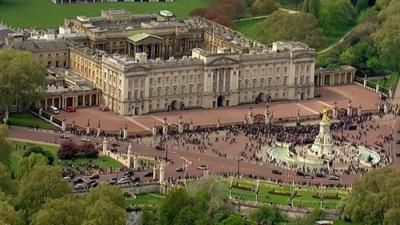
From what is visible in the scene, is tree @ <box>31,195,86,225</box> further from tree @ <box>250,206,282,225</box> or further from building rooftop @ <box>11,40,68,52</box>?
building rooftop @ <box>11,40,68,52</box>

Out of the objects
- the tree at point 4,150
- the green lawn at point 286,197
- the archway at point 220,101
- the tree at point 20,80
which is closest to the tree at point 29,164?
the tree at point 4,150

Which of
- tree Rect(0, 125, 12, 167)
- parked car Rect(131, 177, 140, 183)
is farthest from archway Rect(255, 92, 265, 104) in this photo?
tree Rect(0, 125, 12, 167)

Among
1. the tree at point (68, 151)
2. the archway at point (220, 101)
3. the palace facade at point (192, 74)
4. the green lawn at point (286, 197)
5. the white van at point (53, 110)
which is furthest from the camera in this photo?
the archway at point (220, 101)

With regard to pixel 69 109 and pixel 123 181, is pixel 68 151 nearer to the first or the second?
pixel 123 181

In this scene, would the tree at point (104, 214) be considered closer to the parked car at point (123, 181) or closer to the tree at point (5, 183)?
the tree at point (5, 183)

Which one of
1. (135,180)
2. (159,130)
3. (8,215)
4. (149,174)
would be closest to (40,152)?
(135,180)

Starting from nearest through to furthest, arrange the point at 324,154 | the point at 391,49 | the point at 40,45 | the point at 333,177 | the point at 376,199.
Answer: the point at 376,199 < the point at 333,177 < the point at 324,154 < the point at 40,45 < the point at 391,49
